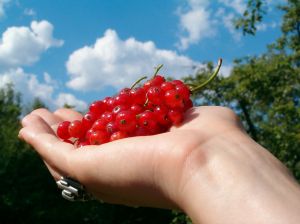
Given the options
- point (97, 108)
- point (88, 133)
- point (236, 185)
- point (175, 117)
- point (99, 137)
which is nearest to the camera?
point (236, 185)

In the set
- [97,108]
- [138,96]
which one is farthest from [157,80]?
[97,108]

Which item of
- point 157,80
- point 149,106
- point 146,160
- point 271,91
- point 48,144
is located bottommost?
point 146,160

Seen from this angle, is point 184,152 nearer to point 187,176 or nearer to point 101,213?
point 187,176

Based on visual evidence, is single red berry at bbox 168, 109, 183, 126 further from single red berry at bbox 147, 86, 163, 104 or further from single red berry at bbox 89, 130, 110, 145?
single red berry at bbox 89, 130, 110, 145

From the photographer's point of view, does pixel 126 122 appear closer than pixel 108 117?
Yes

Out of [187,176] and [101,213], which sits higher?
[101,213]

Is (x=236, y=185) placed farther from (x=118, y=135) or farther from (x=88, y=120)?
(x=88, y=120)

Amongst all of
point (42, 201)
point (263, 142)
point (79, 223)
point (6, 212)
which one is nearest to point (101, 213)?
point (79, 223)
